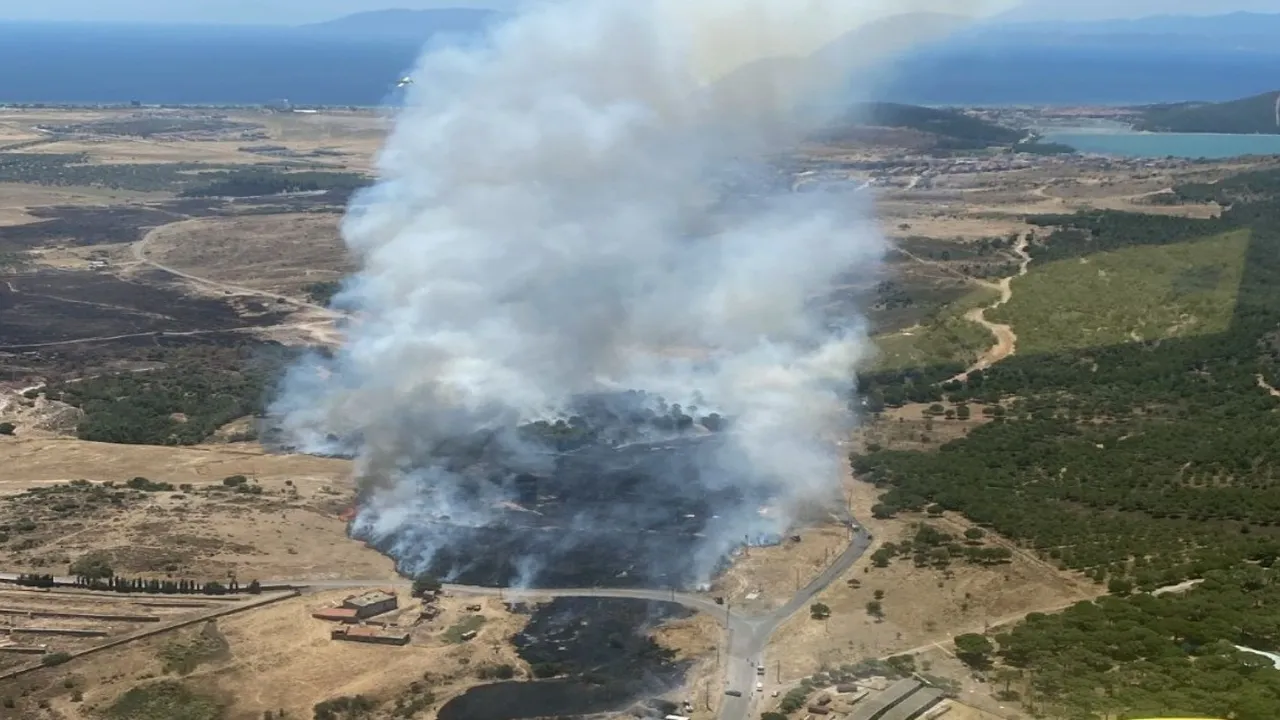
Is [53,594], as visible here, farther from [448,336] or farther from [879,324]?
[879,324]

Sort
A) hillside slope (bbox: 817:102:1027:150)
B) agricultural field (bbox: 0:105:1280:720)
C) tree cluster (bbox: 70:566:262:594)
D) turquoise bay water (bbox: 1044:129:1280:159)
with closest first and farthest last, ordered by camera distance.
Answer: agricultural field (bbox: 0:105:1280:720)
tree cluster (bbox: 70:566:262:594)
hillside slope (bbox: 817:102:1027:150)
turquoise bay water (bbox: 1044:129:1280:159)

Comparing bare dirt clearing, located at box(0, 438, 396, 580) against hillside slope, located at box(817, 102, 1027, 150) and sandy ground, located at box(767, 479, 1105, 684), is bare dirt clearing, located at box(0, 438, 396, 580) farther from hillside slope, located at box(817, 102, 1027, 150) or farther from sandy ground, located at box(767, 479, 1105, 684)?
hillside slope, located at box(817, 102, 1027, 150)

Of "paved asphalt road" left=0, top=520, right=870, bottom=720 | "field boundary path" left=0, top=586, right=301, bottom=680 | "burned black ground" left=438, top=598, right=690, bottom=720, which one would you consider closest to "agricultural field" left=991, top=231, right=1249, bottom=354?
"paved asphalt road" left=0, top=520, right=870, bottom=720

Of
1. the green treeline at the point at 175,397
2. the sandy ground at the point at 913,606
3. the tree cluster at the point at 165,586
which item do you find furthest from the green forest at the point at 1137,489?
the green treeline at the point at 175,397

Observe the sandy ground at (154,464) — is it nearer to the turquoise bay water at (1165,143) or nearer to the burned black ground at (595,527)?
the burned black ground at (595,527)

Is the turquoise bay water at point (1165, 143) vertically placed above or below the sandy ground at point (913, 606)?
above

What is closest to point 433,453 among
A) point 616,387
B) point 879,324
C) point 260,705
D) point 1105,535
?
point 616,387
